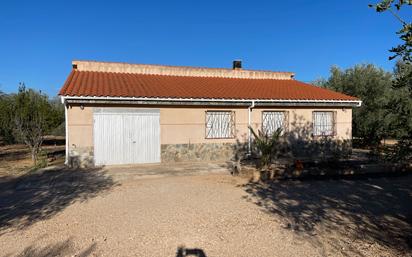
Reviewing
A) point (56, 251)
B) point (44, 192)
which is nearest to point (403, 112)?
point (56, 251)

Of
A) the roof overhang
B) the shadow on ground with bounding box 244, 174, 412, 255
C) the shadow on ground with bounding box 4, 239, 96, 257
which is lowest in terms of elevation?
the shadow on ground with bounding box 4, 239, 96, 257

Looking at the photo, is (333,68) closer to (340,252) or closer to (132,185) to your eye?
(132,185)

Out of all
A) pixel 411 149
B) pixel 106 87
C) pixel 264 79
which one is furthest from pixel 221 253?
pixel 264 79

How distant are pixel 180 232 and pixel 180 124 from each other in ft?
26.2

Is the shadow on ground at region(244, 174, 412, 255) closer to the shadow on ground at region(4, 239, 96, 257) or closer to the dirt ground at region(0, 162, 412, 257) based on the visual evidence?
the dirt ground at region(0, 162, 412, 257)

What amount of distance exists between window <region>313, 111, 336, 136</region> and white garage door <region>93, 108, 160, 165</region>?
7.47m

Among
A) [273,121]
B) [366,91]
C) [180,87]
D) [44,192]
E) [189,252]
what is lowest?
[189,252]

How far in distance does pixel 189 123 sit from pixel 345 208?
758 centimetres

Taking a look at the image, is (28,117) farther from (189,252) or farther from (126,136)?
(189,252)

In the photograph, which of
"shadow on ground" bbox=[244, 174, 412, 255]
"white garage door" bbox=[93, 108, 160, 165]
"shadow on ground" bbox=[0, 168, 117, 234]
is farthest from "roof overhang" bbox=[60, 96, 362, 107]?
"shadow on ground" bbox=[244, 174, 412, 255]

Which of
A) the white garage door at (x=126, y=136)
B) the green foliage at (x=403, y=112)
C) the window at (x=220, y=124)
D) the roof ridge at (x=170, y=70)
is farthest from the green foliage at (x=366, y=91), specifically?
the green foliage at (x=403, y=112)

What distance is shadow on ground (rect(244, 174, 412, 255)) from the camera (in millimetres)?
5125

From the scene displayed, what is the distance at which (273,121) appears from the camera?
47.5 ft

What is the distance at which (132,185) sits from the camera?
30.3 feet
